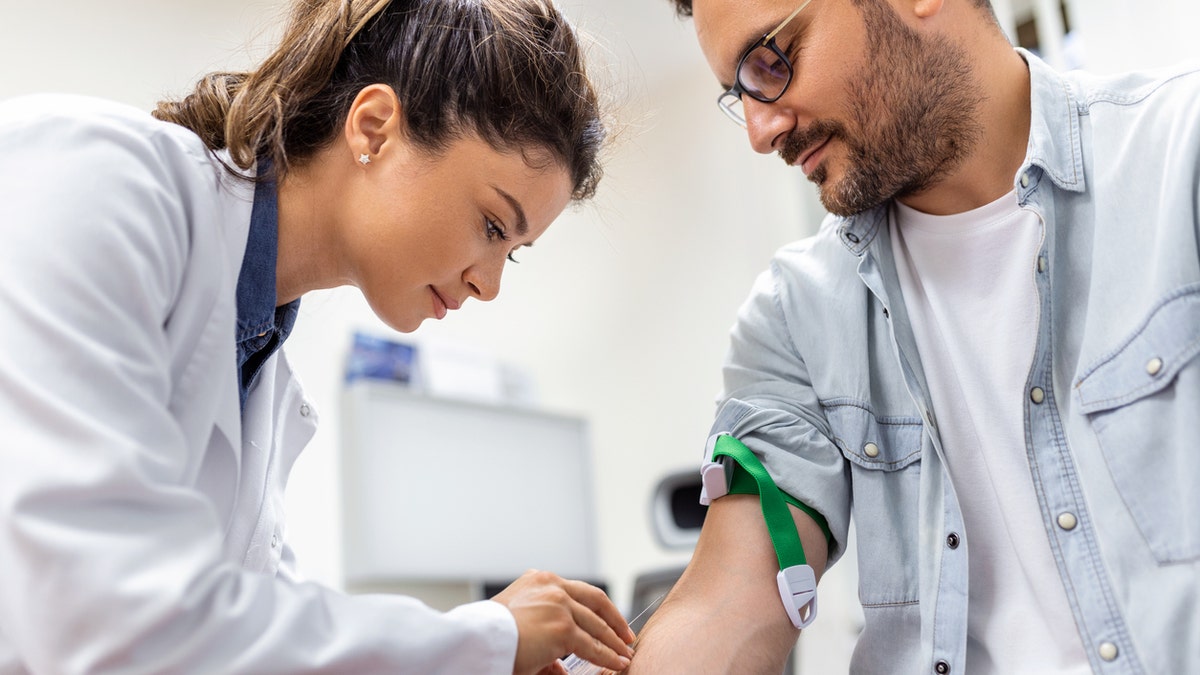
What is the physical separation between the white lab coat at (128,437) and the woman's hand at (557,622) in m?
0.03

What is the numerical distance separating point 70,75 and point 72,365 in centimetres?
278

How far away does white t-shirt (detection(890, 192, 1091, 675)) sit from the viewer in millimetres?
1211

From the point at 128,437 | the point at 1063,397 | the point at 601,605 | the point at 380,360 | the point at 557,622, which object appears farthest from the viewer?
the point at 380,360

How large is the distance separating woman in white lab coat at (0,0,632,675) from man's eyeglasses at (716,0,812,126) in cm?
23

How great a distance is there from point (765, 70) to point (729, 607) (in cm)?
69

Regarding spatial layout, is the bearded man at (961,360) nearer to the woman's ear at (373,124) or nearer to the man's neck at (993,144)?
the man's neck at (993,144)

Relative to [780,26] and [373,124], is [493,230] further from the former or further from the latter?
[780,26]

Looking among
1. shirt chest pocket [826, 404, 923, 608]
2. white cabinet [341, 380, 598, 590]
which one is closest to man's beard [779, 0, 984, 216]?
shirt chest pocket [826, 404, 923, 608]

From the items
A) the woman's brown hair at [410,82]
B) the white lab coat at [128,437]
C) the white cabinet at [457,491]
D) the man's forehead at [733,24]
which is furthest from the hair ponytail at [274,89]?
the white cabinet at [457,491]

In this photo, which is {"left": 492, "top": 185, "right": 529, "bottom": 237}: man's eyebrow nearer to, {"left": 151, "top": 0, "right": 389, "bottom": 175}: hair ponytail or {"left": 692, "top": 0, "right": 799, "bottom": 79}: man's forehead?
{"left": 151, "top": 0, "right": 389, "bottom": 175}: hair ponytail

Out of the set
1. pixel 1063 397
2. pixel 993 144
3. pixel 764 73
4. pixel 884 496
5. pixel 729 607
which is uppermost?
pixel 764 73

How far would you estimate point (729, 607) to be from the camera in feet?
4.15

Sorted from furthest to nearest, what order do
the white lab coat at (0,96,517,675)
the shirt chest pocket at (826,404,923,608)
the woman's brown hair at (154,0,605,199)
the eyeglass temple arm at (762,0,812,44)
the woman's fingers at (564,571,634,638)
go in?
the eyeglass temple arm at (762,0,812,44) < the shirt chest pocket at (826,404,923,608) < the woman's brown hair at (154,0,605,199) < the woman's fingers at (564,571,634,638) < the white lab coat at (0,96,517,675)

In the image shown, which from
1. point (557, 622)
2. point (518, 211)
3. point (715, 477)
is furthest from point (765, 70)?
point (557, 622)
